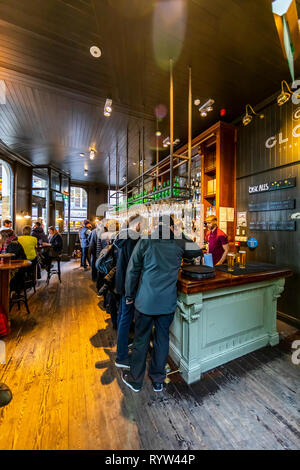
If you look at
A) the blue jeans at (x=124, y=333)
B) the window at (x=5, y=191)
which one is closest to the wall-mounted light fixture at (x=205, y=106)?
the blue jeans at (x=124, y=333)

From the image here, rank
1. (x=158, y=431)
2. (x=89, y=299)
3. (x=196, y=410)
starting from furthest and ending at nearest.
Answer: (x=89, y=299), (x=196, y=410), (x=158, y=431)

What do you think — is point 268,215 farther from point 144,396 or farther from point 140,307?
point 144,396

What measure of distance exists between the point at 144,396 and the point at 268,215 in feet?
10.7

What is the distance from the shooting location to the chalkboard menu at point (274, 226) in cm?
301

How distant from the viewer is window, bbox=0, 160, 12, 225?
5.96 meters

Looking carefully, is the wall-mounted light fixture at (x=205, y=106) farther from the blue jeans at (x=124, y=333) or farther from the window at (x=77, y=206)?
the window at (x=77, y=206)

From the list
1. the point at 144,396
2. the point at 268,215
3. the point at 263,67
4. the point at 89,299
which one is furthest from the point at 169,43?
the point at 89,299

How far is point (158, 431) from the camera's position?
1411mm

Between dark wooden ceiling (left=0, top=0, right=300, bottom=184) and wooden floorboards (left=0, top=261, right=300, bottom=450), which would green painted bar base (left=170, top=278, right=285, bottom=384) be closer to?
wooden floorboards (left=0, top=261, right=300, bottom=450)

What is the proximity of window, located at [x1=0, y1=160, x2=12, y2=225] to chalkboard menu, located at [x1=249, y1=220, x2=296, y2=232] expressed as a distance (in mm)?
6993

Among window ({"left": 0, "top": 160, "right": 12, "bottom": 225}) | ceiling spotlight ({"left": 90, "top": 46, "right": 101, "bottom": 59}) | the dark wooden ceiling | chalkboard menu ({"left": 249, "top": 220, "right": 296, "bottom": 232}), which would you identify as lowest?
chalkboard menu ({"left": 249, "top": 220, "right": 296, "bottom": 232})

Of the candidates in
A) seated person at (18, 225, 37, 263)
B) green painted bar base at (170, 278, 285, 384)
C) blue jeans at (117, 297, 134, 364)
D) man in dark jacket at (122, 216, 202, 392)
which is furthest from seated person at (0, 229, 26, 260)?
green painted bar base at (170, 278, 285, 384)

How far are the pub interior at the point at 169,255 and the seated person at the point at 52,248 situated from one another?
0.88 meters

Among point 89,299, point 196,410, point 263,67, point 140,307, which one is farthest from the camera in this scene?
point 89,299
